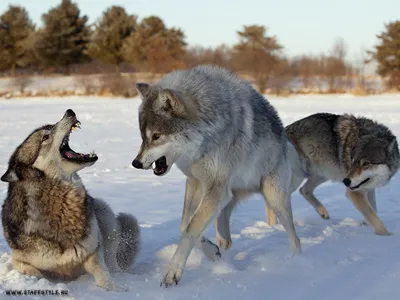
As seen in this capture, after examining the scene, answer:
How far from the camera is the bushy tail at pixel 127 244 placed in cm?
425

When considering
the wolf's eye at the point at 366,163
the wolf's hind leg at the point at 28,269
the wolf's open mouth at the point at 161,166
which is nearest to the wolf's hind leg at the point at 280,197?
the wolf's open mouth at the point at 161,166

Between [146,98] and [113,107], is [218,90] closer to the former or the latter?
[146,98]

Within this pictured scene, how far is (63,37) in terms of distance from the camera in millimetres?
54281

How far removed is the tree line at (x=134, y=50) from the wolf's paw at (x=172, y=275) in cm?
3636

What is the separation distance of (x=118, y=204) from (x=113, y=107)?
18.3 meters

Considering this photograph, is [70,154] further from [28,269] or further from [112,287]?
Result: [112,287]

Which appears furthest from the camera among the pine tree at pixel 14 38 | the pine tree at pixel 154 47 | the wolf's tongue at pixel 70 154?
the pine tree at pixel 14 38

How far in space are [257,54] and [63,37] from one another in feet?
77.3

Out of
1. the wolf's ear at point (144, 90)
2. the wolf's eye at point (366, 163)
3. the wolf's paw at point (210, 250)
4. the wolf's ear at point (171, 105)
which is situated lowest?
the wolf's paw at point (210, 250)

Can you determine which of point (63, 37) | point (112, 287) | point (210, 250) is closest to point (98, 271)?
point (112, 287)

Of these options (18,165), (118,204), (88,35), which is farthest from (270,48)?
(18,165)

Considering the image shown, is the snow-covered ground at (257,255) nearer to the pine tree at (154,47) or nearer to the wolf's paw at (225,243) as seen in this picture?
the wolf's paw at (225,243)

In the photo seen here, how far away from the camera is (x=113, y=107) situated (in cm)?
2502

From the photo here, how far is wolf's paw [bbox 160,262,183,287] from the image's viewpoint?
12.6 feet
